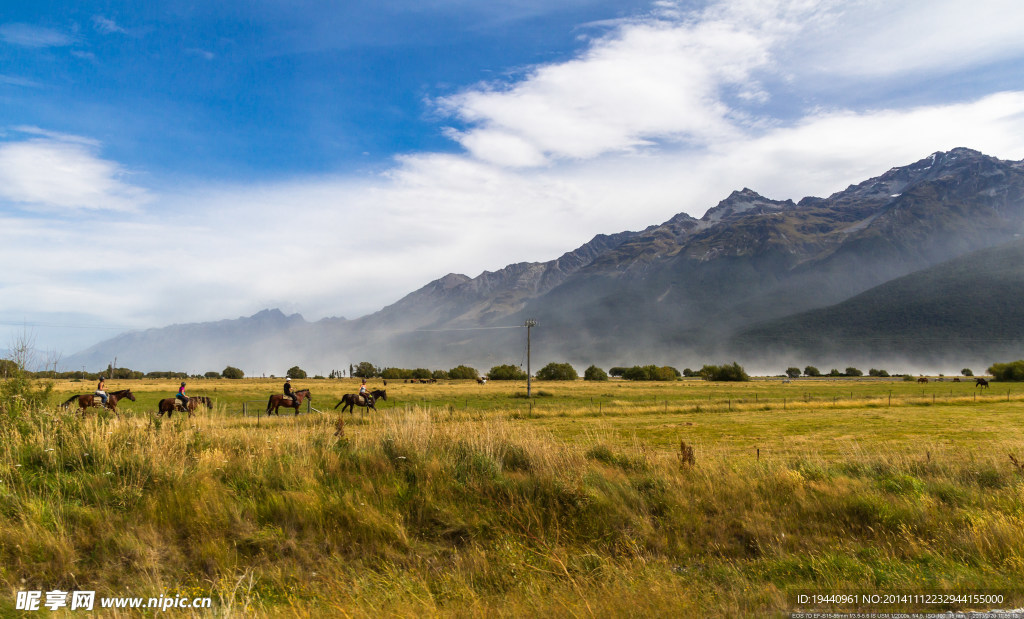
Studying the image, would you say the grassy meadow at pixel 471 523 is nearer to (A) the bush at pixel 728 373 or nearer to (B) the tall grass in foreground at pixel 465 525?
(B) the tall grass in foreground at pixel 465 525

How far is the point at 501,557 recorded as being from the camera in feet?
25.0

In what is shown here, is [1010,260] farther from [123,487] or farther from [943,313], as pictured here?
[123,487]

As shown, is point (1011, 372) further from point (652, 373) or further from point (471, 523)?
point (471, 523)

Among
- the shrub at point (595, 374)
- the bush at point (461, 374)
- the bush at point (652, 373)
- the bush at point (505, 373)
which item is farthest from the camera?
the bush at point (652, 373)

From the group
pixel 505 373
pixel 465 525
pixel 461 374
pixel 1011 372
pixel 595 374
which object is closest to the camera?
pixel 465 525

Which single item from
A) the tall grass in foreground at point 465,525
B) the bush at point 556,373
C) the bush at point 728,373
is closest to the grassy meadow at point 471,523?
the tall grass in foreground at point 465,525

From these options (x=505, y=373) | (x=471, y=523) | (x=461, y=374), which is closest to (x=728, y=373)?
(x=505, y=373)

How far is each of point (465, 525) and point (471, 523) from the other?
0.36 ft

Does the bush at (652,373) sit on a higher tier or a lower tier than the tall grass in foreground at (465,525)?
lower

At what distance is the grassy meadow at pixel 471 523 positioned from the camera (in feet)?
21.7

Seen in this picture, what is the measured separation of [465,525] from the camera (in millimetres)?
8547

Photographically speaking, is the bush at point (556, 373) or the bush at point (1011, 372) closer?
the bush at point (1011, 372)

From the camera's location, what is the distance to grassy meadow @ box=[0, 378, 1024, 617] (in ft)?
21.7

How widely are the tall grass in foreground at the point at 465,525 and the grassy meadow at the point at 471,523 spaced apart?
4cm
